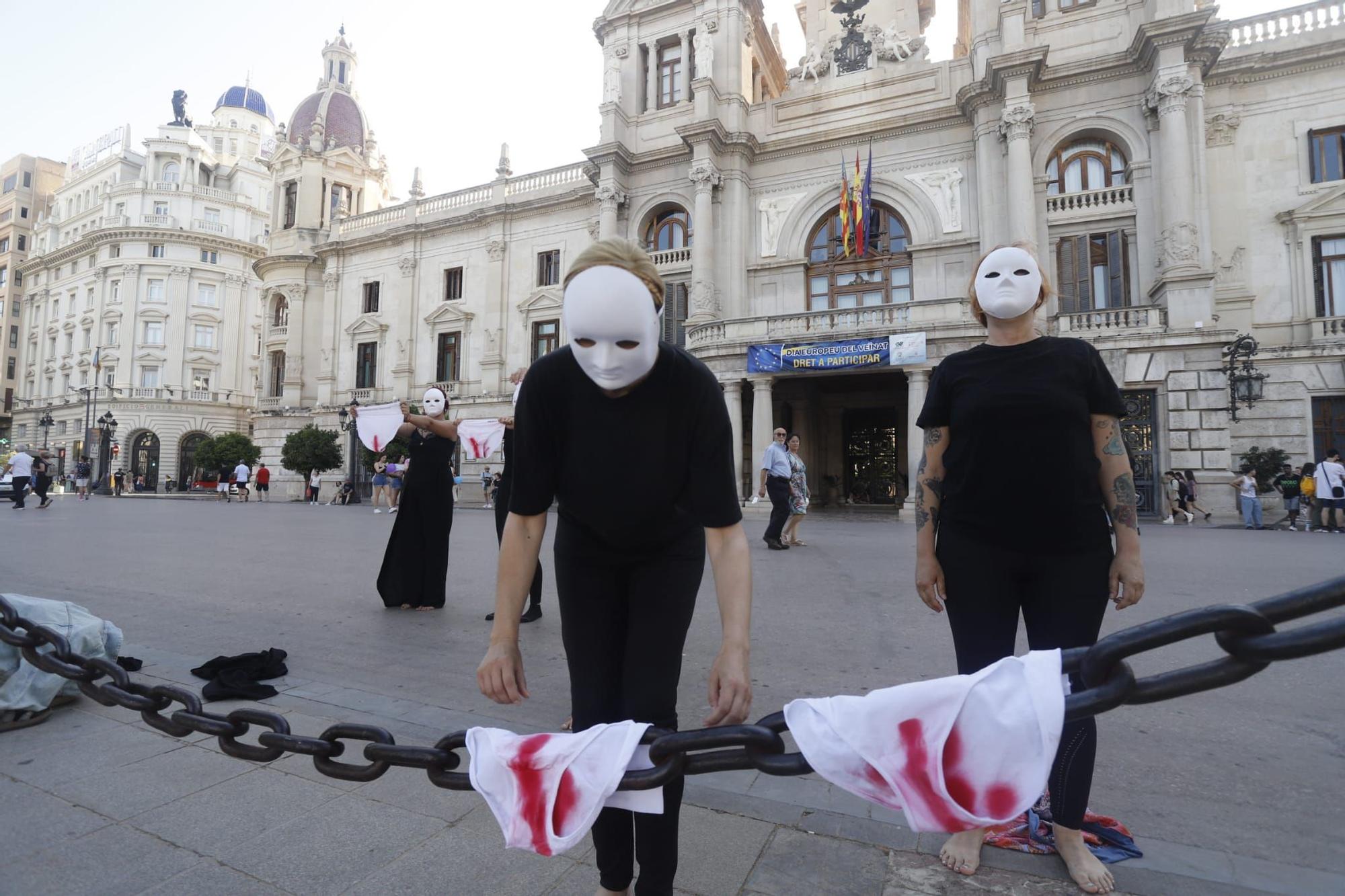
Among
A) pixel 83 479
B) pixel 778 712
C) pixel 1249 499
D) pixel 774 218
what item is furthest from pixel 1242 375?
pixel 83 479

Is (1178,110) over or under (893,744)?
over

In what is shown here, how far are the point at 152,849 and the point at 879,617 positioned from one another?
4.64 meters

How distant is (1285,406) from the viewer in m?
17.1

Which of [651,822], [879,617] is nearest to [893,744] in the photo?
[651,822]

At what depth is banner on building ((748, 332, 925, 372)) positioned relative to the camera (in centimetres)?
1811

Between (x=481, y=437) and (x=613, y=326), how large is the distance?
16.8 metres

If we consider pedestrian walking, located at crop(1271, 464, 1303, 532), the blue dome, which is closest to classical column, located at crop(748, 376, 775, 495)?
pedestrian walking, located at crop(1271, 464, 1303, 532)

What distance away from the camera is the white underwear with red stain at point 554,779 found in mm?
1243

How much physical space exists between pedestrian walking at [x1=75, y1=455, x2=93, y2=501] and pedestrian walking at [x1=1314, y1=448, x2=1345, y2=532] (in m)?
39.0

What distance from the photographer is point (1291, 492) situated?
15.0 m

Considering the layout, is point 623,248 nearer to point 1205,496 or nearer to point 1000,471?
point 1000,471

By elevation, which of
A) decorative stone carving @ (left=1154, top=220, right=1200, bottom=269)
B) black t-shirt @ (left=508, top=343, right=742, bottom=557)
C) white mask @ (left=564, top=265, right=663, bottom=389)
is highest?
decorative stone carving @ (left=1154, top=220, right=1200, bottom=269)

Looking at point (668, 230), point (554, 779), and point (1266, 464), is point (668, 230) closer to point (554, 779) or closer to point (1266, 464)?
point (1266, 464)

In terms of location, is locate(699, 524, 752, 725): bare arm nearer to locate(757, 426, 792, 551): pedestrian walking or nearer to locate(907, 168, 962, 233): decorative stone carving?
locate(757, 426, 792, 551): pedestrian walking
